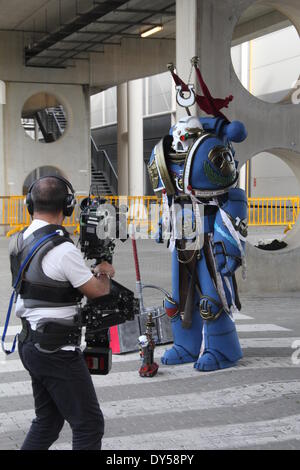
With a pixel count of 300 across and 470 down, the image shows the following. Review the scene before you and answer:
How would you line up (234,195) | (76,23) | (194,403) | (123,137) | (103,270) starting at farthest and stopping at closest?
1. (123,137)
2. (76,23)
3. (234,195)
4. (194,403)
5. (103,270)

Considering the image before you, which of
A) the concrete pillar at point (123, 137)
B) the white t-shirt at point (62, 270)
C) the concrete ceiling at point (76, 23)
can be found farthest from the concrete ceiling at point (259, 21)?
the white t-shirt at point (62, 270)

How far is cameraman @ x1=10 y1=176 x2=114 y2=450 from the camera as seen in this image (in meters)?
3.52

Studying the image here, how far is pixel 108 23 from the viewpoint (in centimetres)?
1792

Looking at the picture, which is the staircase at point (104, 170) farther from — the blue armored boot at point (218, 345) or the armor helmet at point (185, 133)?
the blue armored boot at point (218, 345)

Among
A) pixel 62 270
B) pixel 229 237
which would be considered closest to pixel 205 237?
pixel 229 237

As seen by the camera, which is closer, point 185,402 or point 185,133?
point 185,402

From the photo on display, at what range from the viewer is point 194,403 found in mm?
5547

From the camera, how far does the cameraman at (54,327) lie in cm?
352

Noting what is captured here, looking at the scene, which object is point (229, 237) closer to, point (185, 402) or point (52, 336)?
point (185, 402)

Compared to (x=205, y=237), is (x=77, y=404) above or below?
below

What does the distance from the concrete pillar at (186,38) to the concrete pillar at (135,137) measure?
16.0 metres

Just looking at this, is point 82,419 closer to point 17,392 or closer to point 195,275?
point 17,392

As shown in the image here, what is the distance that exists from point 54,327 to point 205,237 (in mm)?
3111

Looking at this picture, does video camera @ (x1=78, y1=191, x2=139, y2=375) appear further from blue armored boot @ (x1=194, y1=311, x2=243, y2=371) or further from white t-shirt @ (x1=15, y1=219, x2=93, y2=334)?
blue armored boot @ (x1=194, y1=311, x2=243, y2=371)
